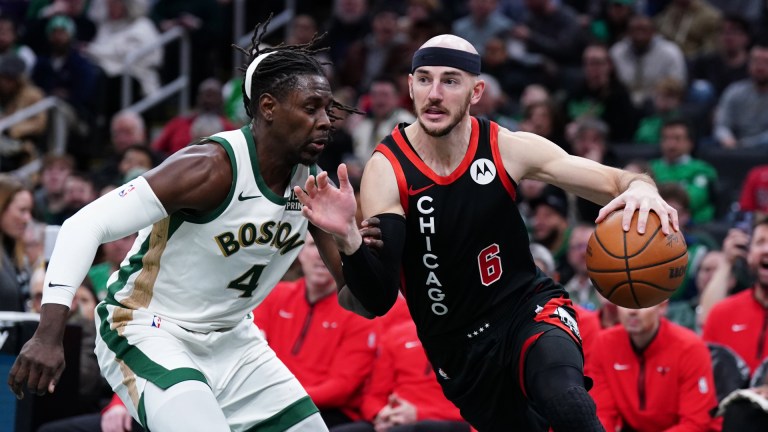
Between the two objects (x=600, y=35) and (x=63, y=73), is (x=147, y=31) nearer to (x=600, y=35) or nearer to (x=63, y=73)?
(x=63, y=73)

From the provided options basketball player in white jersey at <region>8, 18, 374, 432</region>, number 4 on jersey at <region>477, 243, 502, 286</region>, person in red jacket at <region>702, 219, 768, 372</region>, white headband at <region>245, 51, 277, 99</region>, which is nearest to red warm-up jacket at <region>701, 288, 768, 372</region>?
person in red jacket at <region>702, 219, 768, 372</region>

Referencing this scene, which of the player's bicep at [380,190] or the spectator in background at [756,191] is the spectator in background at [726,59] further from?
the player's bicep at [380,190]

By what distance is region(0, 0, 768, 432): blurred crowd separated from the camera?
7.46 m

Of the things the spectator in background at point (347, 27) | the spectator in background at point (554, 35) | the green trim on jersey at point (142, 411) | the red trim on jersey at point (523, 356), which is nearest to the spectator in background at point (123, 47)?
the spectator in background at point (347, 27)

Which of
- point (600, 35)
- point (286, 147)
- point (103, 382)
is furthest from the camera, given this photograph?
point (600, 35)

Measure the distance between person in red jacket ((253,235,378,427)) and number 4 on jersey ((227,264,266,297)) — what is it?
2312mm

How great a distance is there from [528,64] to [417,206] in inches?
313

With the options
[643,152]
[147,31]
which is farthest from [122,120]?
[643,152]

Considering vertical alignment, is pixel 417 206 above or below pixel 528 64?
above

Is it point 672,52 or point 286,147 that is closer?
point 286,147

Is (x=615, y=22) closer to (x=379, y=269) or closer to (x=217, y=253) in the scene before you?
(x=379, y=269)

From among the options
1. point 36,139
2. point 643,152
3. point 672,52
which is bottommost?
point 36,139

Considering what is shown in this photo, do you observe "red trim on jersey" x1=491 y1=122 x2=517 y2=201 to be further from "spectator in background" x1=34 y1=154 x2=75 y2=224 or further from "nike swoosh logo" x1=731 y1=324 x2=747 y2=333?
"spectator in background" x1=34 y1=154 x2=75 y2=224

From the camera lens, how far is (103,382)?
7.84 meters
